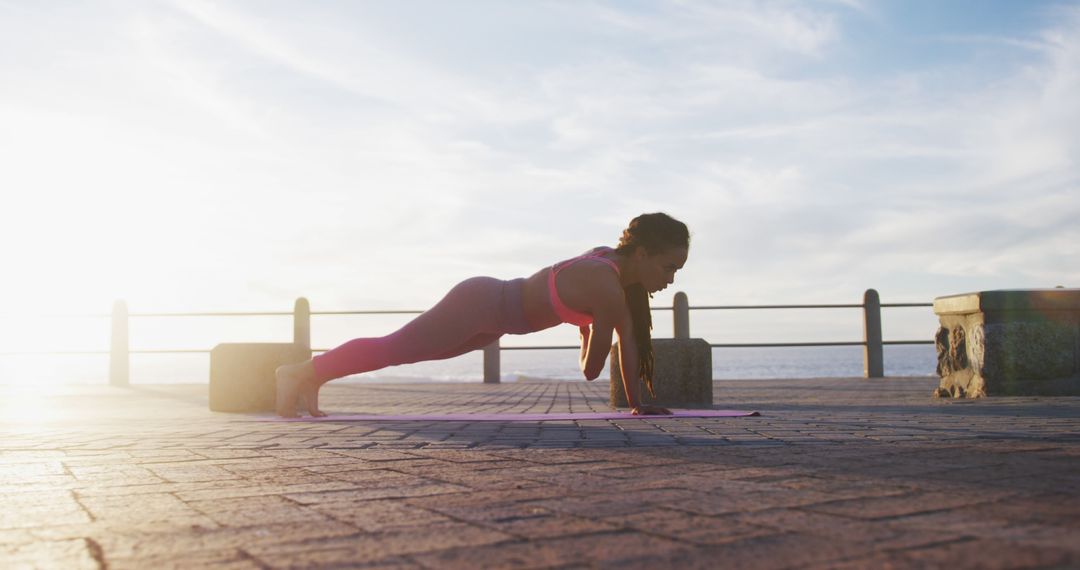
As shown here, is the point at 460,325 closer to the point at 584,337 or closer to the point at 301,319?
the point at 584,337

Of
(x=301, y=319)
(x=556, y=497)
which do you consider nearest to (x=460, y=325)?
(x=556, y=497)

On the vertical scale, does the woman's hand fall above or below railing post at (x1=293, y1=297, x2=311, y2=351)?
below

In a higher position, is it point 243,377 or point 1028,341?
point 1028,341

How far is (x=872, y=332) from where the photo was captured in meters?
13.4

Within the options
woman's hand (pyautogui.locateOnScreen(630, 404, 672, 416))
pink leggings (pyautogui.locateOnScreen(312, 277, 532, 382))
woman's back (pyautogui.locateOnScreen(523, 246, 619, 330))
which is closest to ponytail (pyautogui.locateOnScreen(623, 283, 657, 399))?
woman's hand (pyautogui.locateOnScreen(630, 404, 672, 416))

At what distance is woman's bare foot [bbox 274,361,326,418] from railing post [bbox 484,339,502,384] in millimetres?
8077

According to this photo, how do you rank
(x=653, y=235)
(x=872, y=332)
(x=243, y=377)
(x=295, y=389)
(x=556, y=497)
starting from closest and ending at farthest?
(x=556, y=497), (x=653, y=235), (x=295, y=389), (x=243, y=377), (x=872, y=332)

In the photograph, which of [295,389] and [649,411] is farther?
[295,389]

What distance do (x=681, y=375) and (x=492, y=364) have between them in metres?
6.78

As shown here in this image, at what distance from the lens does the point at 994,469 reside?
266 centimetres

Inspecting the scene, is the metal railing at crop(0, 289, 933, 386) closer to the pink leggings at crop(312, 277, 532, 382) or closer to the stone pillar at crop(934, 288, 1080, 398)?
the stone pillar at crop(934, 288, 1080, 398)

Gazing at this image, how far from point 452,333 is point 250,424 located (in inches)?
53.5

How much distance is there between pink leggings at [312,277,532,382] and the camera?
195 inches

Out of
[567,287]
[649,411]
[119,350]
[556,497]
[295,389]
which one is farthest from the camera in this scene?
[119,350]
